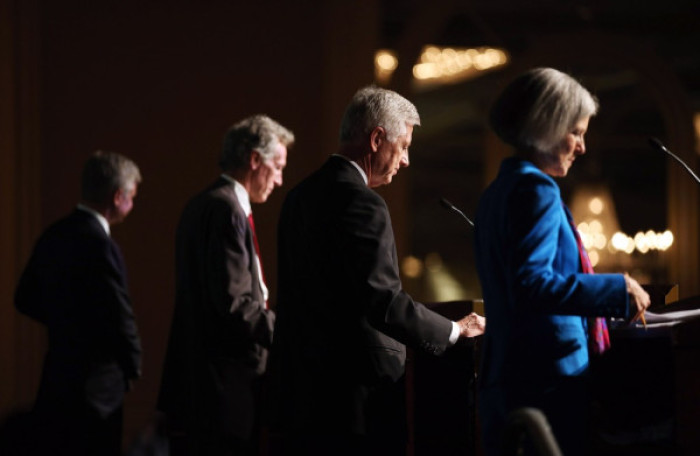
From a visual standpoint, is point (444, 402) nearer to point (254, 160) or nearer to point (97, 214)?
point (254, 160)

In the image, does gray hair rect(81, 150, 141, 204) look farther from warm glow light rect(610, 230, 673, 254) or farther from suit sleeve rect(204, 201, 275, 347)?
warm glow light rect(610, 230, 673, 254)

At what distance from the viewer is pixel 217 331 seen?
11.4 ft

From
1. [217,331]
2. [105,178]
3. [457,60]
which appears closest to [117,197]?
[105,178]

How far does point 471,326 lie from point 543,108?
2.15ft

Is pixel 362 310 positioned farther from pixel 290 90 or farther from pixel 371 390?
pixel 290 90

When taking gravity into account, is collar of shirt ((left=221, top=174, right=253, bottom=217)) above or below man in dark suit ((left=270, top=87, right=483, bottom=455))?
above

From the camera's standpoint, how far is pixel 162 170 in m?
6.29

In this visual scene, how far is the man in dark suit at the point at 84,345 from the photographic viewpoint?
3975 mm

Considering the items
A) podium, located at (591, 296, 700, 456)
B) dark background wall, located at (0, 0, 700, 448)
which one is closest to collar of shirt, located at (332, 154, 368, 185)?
podium, located at (591, 296, 700, 456)

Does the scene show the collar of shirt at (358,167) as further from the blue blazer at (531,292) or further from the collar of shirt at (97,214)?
Answer: the collar of shirt at (97,214)

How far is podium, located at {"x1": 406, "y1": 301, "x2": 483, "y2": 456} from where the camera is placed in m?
2.99

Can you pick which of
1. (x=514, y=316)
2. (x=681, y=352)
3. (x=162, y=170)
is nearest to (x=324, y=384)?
(x=514, y=316)

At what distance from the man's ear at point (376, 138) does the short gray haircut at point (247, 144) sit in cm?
103

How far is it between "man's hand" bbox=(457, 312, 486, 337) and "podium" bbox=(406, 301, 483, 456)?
122 mm
